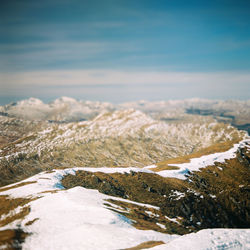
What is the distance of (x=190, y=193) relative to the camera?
13438 centimetres

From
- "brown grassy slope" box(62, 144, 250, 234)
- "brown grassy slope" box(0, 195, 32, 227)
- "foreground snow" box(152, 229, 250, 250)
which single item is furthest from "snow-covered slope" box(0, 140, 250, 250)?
"brown grassy slope" box(62, 144, 250, 234)

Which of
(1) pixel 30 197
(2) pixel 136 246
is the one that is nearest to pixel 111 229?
(2) pixel 136 246

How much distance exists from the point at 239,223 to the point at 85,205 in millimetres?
94207

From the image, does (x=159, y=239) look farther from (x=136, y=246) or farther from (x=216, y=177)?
(x=216, y=177)

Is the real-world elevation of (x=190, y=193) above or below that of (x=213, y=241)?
below

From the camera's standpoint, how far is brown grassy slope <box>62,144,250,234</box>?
113562 millimetres

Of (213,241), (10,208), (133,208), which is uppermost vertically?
(213,241)

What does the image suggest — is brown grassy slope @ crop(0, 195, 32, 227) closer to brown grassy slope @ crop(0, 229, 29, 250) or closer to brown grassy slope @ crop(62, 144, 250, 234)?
brown grassy slope @ crop(0, 229, 29, 250)

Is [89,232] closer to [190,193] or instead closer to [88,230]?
[88,230]

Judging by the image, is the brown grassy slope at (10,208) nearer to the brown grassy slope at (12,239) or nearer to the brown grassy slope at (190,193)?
the brown grassy slope at (12,239)

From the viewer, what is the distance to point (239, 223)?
12325cm

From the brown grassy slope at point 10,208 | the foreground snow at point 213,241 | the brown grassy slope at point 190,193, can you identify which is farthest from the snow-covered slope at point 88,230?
the brown grassy slope at point 190,193

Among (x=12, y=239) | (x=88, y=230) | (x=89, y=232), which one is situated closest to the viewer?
(x=12, y=239)

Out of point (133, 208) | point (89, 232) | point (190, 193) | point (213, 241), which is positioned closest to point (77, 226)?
point (89, 232)
